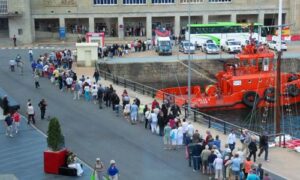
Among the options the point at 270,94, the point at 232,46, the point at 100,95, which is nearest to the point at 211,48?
the point at 232,46

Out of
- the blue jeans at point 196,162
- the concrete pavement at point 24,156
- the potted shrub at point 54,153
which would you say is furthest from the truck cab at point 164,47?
the potted shrub at point 54,153

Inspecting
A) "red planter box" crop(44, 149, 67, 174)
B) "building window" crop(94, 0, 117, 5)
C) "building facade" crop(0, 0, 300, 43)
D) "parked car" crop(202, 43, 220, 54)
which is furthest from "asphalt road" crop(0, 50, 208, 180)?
"building window" crop(94, 0, 117, 5)

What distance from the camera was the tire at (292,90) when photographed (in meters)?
44.8

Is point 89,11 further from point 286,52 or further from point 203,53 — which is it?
point 286,52

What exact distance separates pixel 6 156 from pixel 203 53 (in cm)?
3931

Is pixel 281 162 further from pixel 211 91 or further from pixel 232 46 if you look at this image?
pixel 232 46

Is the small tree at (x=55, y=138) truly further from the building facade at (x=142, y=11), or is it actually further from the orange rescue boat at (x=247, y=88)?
the building facade at (x=142, y=11)

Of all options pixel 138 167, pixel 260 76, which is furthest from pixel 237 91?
pixel 138 167

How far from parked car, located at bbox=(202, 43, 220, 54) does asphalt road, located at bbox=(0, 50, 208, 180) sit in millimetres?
25031

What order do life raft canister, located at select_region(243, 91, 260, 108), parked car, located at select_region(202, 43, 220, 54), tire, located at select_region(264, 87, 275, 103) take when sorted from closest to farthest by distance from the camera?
tire, located at select_region(264, 87, 275, 103), life raft canister, located at select_region(243, 91, 260, 108), parked car, located at select_region(202, 43, 220, 54)

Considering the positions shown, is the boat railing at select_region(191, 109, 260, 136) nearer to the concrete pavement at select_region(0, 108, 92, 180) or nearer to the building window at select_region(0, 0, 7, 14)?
the concrete pavement at select_region(0, 108, 92, 180)

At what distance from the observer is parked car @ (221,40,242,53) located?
60750 mm

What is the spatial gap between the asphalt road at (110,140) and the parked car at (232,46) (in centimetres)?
2675

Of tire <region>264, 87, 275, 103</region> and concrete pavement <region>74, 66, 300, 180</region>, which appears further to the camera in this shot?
tire <region>264, 87, 275, 103</region>
